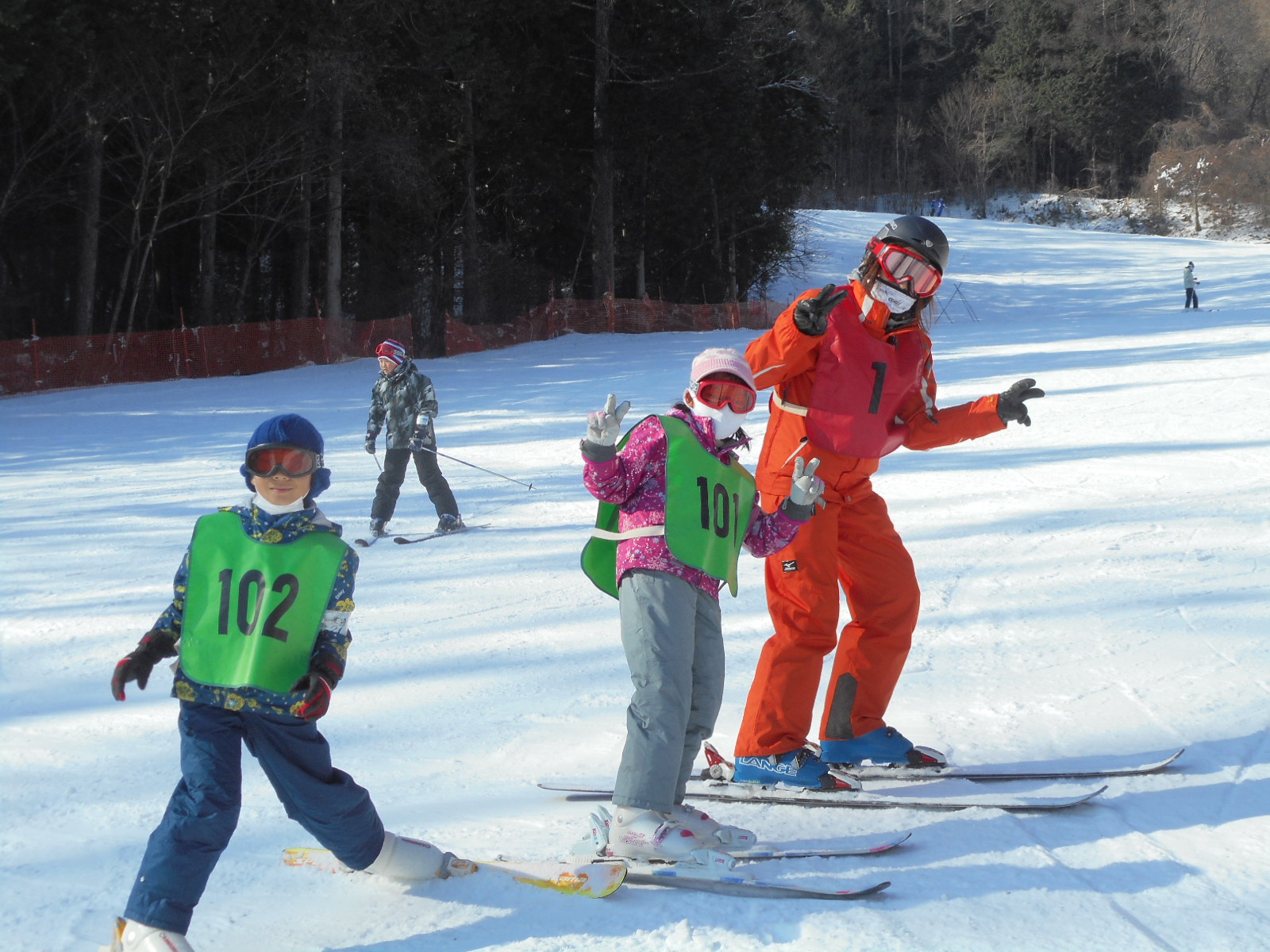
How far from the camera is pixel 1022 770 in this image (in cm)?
400

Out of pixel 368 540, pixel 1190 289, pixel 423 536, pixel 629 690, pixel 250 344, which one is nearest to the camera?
pixel 629 690

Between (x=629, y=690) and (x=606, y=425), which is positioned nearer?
(x=606, y=425)

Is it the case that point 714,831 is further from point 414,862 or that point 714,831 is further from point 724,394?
point 724,394

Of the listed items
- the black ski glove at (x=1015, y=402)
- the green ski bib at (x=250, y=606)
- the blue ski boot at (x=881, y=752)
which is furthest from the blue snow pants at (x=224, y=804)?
the black ski glove at (x=1015, y=402)

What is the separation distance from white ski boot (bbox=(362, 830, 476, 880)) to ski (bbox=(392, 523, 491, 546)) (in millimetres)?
5280

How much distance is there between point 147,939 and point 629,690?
2.59 metres

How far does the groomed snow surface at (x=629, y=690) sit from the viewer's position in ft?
9.82

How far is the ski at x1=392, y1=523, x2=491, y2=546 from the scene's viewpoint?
8377mm

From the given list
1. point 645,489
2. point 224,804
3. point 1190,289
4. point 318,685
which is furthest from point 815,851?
point 1190,289

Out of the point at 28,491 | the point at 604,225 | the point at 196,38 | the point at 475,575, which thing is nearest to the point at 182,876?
the point at 475,575

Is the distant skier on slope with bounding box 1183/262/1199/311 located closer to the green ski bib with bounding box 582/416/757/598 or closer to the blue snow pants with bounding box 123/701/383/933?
the green ski bib with bounding box 582/416/757/598

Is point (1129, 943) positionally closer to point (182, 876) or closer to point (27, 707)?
point (182, 876)

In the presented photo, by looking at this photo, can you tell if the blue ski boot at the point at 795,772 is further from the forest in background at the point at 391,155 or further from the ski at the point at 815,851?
the forest in background at the point at 391,155

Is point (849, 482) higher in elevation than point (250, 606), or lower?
higher
